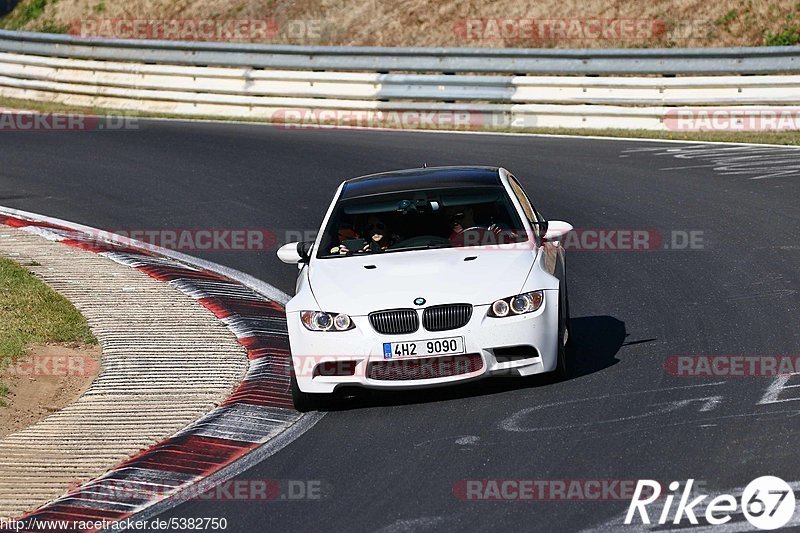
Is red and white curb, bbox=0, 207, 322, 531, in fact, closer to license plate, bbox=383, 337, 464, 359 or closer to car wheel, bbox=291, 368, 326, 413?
car wheel, bbox=291, 368, 326, 413

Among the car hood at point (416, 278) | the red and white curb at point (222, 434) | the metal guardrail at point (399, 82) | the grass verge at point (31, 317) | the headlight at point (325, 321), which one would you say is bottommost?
the red and white curb at point (222, 434)

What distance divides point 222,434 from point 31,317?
3679mm

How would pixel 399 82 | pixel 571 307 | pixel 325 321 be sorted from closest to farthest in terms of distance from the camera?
pixel 325 321 → pixel 571 307 → pixel 399 82

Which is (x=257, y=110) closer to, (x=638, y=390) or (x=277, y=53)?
(x=277, y=53)

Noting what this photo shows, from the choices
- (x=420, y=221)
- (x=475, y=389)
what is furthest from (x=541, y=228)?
(x=475, y=389)

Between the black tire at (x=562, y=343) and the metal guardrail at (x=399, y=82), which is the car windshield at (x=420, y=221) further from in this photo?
the metal guardrail at (x=399, y=82)

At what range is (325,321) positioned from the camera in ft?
29.0

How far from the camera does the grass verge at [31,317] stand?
1082 centimetres

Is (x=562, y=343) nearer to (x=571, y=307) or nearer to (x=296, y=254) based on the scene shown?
(x=296, y=254)

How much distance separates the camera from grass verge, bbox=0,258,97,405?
10820 millimetres

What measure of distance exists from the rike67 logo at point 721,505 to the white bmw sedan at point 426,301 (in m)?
2.11

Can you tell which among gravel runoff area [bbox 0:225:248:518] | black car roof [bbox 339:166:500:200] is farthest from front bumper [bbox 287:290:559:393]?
black car roof [bbox 339:166:500:200]

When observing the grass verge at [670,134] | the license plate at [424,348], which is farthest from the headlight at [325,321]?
the grass verge at [670,134]

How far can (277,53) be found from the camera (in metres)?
24.2
